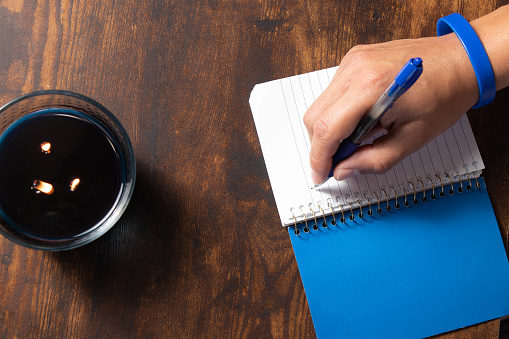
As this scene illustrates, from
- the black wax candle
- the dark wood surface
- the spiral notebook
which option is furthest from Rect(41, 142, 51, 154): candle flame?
the spiral notebook

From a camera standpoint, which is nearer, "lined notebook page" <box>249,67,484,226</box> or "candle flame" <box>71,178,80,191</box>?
"candle flame" <box>71,178,80,191</box>

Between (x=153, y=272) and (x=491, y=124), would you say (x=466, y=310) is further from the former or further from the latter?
(x=153, y=272)

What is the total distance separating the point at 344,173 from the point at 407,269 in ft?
0.71

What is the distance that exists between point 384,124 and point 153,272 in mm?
444

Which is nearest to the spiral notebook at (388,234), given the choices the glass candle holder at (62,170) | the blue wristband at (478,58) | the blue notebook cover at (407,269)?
the blue notebook cover at (407,269)

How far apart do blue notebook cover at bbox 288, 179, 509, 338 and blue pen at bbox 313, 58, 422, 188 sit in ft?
0.41

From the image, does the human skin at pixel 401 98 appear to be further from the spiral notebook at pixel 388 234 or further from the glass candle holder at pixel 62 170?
the glass candle holder at pixel 62 170

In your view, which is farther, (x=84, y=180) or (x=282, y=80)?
(x=282, y=80)

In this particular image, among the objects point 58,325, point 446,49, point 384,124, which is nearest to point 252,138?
point 384,124

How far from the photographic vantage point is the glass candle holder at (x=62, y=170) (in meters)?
0.67

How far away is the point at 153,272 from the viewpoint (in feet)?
2.50

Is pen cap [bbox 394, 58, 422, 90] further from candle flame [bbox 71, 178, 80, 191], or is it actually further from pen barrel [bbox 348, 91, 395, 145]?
candle flame [bbox 71, 178, 80, 191]

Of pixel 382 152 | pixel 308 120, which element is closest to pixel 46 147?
pixel 308 120

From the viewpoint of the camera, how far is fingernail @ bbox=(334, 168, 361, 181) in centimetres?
72
